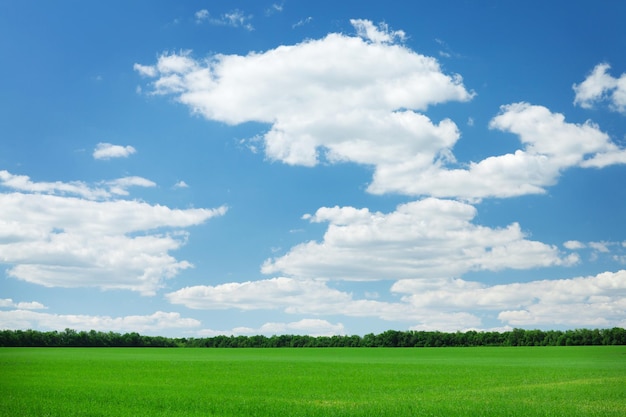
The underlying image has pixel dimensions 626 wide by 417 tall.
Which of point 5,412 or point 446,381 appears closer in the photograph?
point 5,412

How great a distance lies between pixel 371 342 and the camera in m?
160

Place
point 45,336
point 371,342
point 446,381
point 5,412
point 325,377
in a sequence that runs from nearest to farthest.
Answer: point 5,412
point 446,381
point 325,377
point 45,336
point 371,342

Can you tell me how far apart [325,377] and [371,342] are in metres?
117

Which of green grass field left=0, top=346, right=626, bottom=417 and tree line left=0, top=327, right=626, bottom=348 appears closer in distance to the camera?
green grass field left=0, top=346, right=626, bottom=417

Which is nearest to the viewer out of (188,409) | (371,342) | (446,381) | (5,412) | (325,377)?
(5,412)

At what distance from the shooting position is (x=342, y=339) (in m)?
160

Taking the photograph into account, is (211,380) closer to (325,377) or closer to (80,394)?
(325,377)

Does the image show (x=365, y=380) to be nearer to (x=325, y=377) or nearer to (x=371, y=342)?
(x=325, y=377)

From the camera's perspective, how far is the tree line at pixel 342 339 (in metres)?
136

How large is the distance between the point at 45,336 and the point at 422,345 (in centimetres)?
8999

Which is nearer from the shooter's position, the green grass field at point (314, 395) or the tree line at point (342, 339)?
the green grass field at point (314, 395)

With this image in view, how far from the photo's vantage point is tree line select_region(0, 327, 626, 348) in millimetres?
135625

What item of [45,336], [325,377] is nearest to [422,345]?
[45,336]

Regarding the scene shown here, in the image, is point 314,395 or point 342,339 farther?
point 342,339
